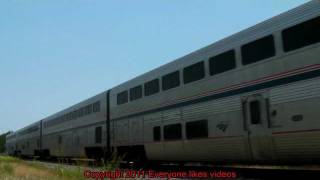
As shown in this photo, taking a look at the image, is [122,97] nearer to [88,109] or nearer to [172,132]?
[172,132]

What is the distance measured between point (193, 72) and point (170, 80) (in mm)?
1840

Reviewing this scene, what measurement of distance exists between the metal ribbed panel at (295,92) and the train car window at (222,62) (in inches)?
84.7

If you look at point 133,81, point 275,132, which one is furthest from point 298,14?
point 133,81

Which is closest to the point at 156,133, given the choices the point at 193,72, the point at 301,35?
the point at 193,72

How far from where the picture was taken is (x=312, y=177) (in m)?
12.1

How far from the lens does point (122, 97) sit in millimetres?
23031

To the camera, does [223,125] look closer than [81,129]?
Yes

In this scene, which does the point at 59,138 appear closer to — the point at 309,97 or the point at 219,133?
the point at 219,133

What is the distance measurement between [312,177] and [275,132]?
157cm

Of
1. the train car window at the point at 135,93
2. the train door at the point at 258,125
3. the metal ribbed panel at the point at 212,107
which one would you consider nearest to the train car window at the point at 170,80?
the metal ribbed panel at the point at 212,107

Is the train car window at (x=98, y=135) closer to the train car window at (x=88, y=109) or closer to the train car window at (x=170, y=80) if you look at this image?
the train car window at (x=88, y=109)

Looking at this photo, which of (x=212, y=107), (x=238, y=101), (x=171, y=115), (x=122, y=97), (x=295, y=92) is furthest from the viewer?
(x=122, y=97)

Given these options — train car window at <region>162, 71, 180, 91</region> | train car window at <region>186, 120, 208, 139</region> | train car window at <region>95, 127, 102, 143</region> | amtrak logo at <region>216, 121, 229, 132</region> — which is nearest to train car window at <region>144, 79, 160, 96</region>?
train car window at <region>162, 71, 180, 91</region>

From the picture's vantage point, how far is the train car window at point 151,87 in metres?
18.9
